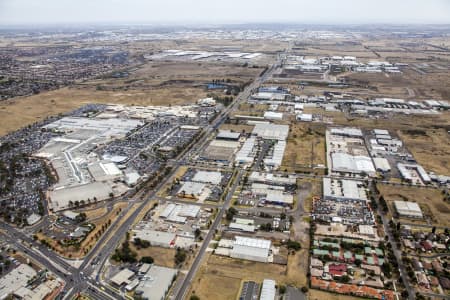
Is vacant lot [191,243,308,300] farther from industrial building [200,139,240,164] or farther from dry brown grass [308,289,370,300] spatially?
industrial building [200,139,240,164]

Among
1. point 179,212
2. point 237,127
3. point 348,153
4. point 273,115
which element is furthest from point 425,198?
point 273,115

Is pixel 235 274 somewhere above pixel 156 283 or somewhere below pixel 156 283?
below

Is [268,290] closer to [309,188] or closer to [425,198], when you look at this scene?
[309,188]

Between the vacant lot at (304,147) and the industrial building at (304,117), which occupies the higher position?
the industrial building at (304,117)

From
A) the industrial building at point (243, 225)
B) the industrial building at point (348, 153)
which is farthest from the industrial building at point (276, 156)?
the industrial building at point (243, 225)

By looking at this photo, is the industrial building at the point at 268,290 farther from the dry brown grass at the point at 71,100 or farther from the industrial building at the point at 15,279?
the dry brown grass at the point at 71,100

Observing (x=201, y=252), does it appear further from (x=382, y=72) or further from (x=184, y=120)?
(x=382, y=72)
